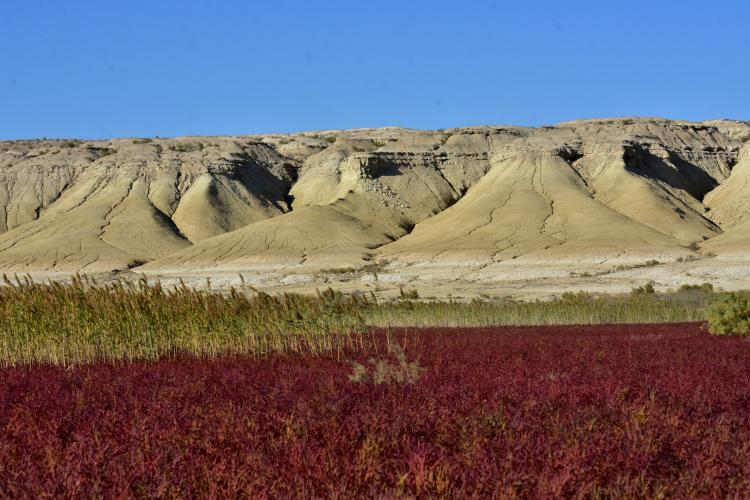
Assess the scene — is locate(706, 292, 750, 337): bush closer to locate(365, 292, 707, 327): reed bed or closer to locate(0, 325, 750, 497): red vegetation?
locate(365, 292, 707, 327): reed bed

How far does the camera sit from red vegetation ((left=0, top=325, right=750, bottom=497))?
455 centimetres

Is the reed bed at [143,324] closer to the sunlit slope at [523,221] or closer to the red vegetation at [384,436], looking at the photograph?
the red vegetation at [384,436]

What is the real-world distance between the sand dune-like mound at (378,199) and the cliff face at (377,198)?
0.30 metres

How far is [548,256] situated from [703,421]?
6917cm

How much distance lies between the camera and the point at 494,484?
4.42 m

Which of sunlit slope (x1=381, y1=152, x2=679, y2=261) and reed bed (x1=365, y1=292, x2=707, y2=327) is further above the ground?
sunlit slope (x1=381, y1=152, x2=679, y2=261)

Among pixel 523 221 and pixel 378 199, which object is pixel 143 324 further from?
pixel 378 199

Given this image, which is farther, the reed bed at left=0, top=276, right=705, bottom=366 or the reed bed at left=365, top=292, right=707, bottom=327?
the reed bed at left=365, top=292, right=707, bottom=327

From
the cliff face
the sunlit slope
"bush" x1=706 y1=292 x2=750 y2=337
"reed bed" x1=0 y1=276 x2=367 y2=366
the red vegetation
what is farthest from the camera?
the cliff face

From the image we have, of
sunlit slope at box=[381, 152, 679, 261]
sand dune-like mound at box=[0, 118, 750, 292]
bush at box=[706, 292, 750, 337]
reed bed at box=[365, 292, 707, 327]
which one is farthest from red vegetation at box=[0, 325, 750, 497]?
sunlit slope at box=[381, 152, 679, 261]

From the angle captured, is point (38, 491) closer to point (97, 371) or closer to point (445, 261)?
point (97, 371)

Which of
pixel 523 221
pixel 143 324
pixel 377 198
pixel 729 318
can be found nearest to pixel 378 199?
pixel 377 198

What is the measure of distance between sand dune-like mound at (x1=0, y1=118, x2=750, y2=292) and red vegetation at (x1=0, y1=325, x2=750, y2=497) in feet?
211

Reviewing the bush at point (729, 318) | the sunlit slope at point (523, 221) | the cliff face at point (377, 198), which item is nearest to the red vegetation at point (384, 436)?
A: the bush at point (729, 318)
